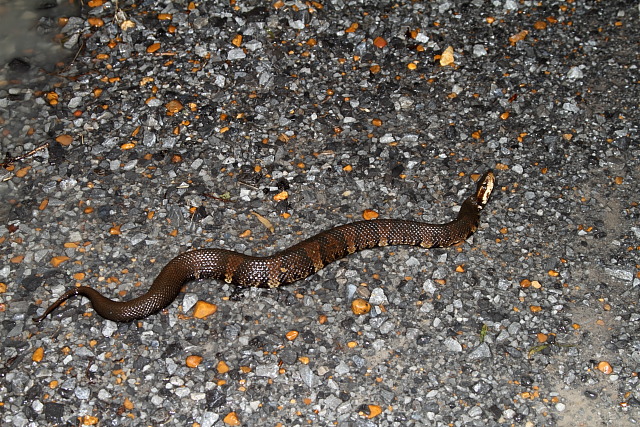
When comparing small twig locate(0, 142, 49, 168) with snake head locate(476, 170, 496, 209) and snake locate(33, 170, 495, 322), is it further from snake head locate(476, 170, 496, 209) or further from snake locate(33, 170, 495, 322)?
snake head locate(476, 170, 496, 209)

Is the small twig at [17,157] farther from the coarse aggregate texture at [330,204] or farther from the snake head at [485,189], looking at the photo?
the snake head at [485,189]

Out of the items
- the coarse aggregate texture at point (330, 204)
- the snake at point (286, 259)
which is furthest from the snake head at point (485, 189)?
the coarse aggregate texture at point (330, 204)

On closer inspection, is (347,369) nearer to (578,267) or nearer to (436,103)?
(578,267)

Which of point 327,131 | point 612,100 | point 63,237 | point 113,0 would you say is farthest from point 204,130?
point 612,100

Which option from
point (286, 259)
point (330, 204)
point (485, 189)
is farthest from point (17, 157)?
point (485, 189)

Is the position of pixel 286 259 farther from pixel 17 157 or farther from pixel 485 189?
pixel 17 157

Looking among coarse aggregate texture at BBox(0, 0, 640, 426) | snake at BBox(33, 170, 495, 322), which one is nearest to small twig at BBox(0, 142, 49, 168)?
coarse aggregate texture at BBox(0, 0, 640, 426)
